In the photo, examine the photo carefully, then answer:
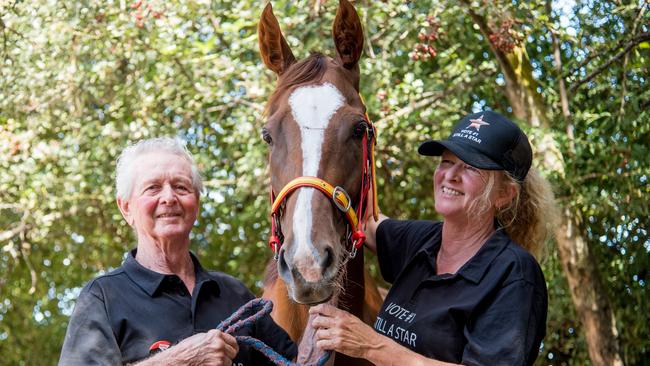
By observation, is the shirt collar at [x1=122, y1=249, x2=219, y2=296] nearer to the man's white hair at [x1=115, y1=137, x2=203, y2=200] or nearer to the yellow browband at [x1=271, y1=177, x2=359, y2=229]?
Answer: the man's white hair at [x1=115, y1=137, x2=203, y2=200]

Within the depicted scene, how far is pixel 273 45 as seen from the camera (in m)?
3.47

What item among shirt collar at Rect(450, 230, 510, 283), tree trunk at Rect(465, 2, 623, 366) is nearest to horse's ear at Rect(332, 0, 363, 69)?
shirt collar at Rect(450, 230, 510, 283)

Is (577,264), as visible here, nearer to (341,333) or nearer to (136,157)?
(341,333)

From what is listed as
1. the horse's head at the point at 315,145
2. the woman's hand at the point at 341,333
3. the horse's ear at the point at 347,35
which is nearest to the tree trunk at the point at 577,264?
the horse's ear at the point at 347,35

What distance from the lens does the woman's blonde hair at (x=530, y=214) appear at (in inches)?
124

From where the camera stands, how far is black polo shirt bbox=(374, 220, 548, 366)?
2.71 metres

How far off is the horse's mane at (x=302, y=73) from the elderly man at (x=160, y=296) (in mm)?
480

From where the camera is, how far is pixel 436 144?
125 inches

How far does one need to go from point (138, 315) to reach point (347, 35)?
58.6 inches

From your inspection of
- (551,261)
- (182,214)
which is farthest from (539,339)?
(551,261)

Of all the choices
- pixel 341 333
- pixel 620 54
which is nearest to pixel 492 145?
pixel 341 333

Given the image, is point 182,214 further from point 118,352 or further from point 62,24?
point 62,24

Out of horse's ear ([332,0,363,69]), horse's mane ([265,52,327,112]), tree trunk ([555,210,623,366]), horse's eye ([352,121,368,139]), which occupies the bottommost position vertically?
tree trunk ([555,210,623,366])

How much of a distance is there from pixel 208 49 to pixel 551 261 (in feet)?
10.6
